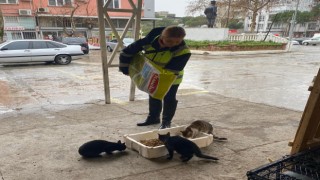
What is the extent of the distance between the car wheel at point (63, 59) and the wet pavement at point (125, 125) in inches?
218

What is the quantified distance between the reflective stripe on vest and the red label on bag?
217 millimetres

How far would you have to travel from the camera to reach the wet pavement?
320 centimetres

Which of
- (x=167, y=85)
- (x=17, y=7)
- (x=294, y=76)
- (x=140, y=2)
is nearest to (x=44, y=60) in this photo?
(x=140, y=2)

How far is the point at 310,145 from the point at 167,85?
182 centimetres

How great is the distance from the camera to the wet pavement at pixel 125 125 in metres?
3.20

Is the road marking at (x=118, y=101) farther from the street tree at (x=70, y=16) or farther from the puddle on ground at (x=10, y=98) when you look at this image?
Answer: the street tree at (x=70, y=16)

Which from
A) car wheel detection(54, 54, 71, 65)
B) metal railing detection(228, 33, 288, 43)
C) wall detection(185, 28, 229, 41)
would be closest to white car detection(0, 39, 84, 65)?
car wheel detection(54, 54, 71, 65)

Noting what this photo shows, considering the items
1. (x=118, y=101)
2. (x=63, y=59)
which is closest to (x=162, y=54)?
(x=118, y=101)

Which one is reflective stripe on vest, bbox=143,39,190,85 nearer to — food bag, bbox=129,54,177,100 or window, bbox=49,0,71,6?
food bag, bbox=129,54,177,100

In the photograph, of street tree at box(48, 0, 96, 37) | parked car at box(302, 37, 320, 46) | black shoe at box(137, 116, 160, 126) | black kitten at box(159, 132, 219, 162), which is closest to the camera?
black kitten at box(159, 132, 219, 162)

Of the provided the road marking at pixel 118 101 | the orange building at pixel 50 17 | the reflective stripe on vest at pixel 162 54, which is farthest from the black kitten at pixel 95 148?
the orange building at pixel 50 17

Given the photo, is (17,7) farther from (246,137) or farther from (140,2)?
(246,137)

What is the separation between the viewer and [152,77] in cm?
378

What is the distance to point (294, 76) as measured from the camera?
11.0 metres
